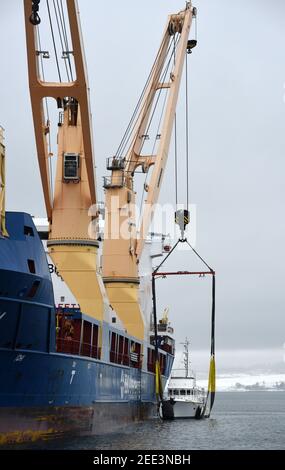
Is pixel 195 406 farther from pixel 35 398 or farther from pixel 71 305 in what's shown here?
pixel 35 398

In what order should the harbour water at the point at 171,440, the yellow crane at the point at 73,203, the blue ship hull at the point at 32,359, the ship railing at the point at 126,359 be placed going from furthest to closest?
the ship railing at the point at 126,359, the yellow crane at the point at 73,203, the harbour water at the point at 171,440, the blue ship hull at the point at 32,359

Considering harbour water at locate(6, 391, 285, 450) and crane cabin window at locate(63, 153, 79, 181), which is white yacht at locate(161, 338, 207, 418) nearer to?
harbour water at locate(6, 391, 285, 450)

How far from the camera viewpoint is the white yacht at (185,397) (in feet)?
166

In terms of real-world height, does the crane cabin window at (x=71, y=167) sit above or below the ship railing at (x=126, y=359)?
above

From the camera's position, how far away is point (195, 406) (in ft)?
169

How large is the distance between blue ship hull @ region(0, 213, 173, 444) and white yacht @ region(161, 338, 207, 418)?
18.6m

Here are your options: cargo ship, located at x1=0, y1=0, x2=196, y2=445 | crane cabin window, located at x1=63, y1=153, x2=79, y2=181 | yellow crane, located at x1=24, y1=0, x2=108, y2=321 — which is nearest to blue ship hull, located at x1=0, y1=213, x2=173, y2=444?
cargo ship, located at x1=0, y1=0, x2=196, y2=445

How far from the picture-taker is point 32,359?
85.4 ft

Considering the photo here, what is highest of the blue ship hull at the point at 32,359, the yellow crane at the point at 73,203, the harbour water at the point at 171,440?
the yellow crane at the point at 73,203

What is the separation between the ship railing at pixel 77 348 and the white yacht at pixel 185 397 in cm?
1647

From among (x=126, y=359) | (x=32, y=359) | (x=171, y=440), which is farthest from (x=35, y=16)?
(x=126, y=359)

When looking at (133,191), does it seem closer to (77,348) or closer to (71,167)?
(71,167)

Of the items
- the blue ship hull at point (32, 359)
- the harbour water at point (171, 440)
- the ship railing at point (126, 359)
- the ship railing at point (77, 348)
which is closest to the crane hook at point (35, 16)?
the blue ship hull at point (32, 359)

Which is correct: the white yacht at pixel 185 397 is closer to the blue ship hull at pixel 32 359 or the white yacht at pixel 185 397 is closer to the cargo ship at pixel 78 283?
the cargo ship at pixel 78 283
